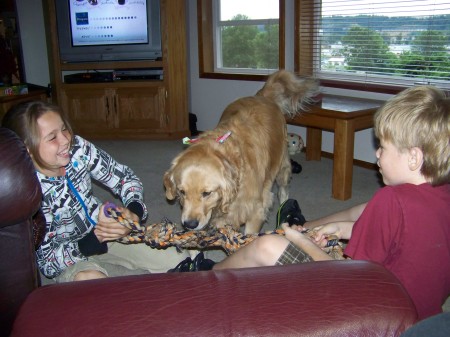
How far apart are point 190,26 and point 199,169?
10.8ft

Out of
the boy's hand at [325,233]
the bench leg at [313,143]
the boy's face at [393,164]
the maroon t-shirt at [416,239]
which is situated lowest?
the bench leg at [313,143]

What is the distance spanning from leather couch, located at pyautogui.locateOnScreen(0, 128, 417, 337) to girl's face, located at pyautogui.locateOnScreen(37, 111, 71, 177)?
2.46 ft

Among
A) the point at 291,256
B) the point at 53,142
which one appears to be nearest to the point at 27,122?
the point at 53,142

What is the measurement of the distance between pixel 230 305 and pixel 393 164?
0.65m

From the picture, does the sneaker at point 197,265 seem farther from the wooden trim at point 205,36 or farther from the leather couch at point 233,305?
the wooden trim at point 205,36

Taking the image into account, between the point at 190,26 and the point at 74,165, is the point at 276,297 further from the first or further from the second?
the point at 190,26

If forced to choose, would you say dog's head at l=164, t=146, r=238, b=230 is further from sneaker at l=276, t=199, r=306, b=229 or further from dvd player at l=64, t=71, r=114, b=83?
dvd player at l=64, t=71, r=114, b=83

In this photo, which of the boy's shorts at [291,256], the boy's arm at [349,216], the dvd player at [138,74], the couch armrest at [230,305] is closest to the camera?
the couch armrest at [230,305]

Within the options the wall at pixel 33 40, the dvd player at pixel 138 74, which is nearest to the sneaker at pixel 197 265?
the dvd player at pixel 138 74

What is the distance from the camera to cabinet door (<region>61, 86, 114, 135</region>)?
192 inches

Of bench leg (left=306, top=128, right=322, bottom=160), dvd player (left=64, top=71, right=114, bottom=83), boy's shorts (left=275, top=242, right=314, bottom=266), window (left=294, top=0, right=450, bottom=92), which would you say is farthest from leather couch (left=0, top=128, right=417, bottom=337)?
dvd player (left=64, top=71, right=114, bottom=83)

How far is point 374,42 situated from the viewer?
12.3ft

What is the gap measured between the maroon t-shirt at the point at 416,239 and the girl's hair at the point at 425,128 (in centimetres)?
7

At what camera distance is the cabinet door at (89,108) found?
4.88m
